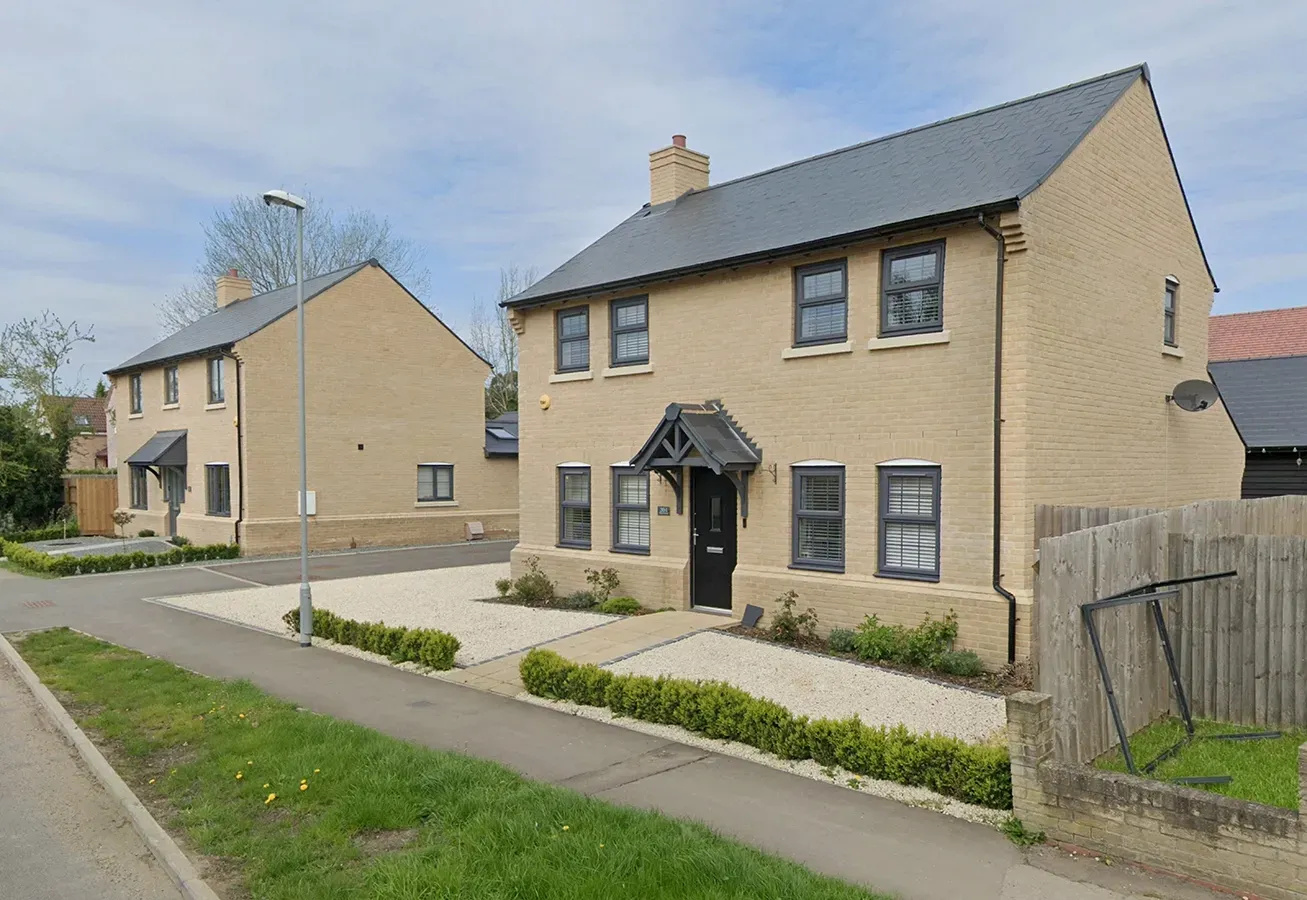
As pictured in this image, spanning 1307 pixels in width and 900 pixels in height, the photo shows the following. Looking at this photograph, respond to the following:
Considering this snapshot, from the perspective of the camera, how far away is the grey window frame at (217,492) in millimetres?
27172

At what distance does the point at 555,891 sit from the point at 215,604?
15039 mm

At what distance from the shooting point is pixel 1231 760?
7398 mm

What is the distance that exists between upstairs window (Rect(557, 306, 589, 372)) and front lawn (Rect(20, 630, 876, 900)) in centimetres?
949

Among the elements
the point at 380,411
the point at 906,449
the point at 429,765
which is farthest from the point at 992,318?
the point at 380,411

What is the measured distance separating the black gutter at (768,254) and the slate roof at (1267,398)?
1212cm

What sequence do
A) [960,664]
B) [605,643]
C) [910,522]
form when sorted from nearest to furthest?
[960,664] → [910,522] → [605,643]

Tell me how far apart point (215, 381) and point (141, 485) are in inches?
311

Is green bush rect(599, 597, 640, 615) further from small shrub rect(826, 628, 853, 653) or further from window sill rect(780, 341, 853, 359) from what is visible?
window sill rect(780, 341, 853, 359)

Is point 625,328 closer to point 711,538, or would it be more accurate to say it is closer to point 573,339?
point 573,339

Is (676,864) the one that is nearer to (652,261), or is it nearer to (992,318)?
(992,318)

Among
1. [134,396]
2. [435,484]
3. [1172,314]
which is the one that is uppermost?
[1172,314]

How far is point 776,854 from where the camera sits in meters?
5.92

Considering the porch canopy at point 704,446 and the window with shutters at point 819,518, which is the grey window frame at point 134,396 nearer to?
the porch canopy at point 704,446

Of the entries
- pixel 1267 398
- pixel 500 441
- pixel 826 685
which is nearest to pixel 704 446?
pixel 826 685
